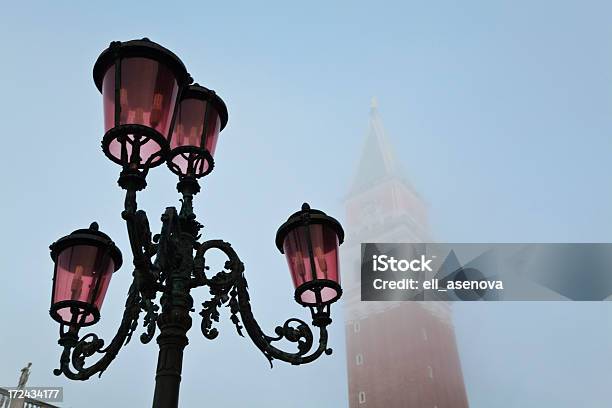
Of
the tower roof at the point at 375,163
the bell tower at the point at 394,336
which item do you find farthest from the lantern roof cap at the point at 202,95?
the tower roof at the point at 375,163

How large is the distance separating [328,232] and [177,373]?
4.27ft

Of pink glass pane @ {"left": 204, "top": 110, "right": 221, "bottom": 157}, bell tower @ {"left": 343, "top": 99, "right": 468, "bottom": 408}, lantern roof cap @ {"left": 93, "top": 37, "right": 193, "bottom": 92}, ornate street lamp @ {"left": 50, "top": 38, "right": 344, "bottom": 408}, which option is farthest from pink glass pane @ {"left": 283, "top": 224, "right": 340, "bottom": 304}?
bell tower @ {"left": 343, "top": 99, "right": 468, "bottom": 408}

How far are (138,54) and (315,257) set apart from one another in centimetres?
158

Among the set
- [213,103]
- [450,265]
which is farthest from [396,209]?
[213,103]

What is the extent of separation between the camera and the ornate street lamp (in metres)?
3.09

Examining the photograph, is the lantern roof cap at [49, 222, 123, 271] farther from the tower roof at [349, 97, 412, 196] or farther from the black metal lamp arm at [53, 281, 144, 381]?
the tower roof at [349, 97, 412, 196]

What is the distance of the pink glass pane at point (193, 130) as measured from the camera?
4.17 m

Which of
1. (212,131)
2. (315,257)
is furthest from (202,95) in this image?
(315,257)

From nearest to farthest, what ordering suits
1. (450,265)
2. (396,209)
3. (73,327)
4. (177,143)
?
(73,327)
(177,143)
(450,265)
(396,209)

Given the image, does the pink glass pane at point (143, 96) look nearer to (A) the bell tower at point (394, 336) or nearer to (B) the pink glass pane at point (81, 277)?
(B) the pink glass pane at point (81, 277)

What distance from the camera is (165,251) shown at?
3490mm

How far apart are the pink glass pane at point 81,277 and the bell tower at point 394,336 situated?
38.4 metres

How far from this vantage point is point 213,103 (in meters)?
4.28

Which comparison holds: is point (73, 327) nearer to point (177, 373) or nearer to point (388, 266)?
point (177, 373)
